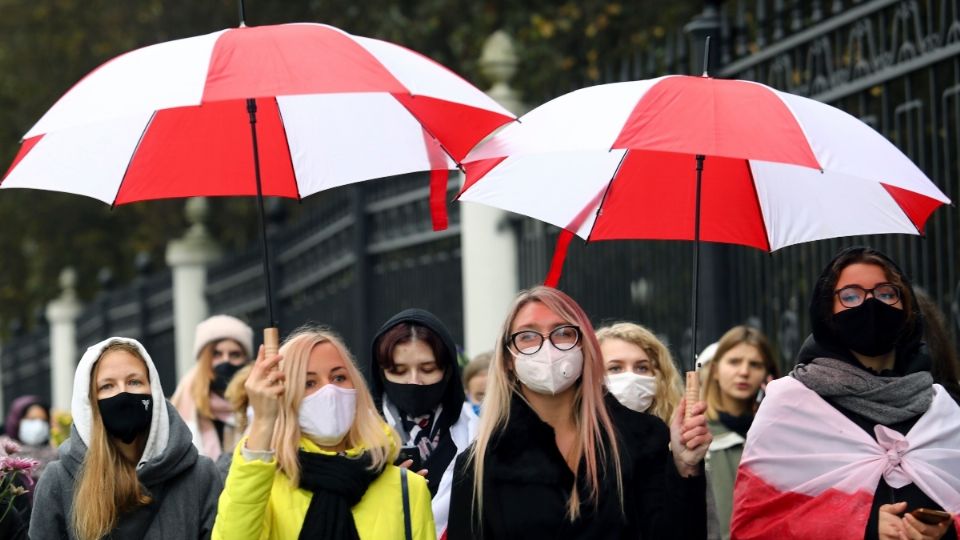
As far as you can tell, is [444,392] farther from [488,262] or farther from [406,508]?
[488,262]

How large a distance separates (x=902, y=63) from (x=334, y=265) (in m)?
5.18

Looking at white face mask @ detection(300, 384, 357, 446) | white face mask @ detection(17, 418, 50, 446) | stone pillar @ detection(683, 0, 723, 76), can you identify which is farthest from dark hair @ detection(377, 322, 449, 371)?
white face mask @ detection(17, 418, 50, 446)

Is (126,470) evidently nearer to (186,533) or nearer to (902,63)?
(186,533)

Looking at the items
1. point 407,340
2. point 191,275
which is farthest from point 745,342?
point 191,275

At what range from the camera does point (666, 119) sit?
519cm

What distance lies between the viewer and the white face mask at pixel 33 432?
11398 mm

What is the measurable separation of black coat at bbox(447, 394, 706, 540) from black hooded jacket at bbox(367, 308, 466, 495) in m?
0.87

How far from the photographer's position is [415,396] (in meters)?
6.12

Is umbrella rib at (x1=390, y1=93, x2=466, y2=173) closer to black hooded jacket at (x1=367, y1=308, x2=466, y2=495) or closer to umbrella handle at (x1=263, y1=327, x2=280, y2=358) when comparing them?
black hooded jacket at (x1=367, y1=308, x2=466, y2=495)

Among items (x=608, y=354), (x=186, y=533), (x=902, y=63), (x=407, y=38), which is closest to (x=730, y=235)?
(x=608, y=354)

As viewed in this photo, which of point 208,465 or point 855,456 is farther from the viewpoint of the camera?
point 208,465

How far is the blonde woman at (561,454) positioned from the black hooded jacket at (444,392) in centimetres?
83

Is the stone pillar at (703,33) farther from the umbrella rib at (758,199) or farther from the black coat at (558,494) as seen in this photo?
the black coat at (558,494)

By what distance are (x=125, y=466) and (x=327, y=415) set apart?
0.81 m
